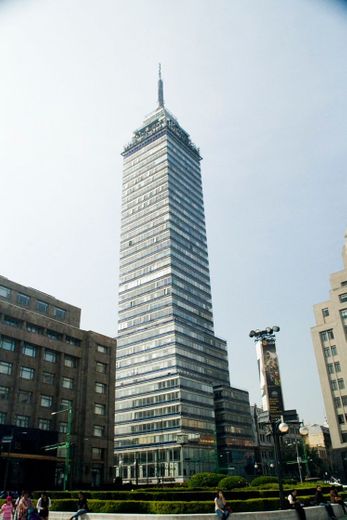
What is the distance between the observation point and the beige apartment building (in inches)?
2638

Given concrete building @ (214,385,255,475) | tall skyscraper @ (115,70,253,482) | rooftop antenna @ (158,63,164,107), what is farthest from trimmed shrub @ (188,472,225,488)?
rooftop antenna @ (158,63,164,107)

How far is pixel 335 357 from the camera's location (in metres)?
72.1

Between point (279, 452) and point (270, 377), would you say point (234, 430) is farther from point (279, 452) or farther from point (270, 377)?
point (279, 452)

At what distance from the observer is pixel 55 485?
48.3 meters

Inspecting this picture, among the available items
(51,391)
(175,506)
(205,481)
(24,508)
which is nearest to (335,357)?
(205,481)

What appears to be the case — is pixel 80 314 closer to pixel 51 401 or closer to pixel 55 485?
pixel 51 401

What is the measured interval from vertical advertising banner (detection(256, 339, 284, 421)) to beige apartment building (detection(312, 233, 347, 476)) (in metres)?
46.9

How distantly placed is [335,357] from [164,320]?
47.0m

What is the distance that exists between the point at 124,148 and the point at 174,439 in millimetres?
103392

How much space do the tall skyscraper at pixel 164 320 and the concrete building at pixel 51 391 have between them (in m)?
33.0

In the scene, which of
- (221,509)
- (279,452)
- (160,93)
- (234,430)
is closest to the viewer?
(221,509)

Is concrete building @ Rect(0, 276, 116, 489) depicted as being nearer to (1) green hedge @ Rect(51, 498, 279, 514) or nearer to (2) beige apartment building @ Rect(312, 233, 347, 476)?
(1) green hedge @ Rect(51, 498, 279, 514)

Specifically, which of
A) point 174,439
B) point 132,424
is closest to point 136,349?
point 132,424

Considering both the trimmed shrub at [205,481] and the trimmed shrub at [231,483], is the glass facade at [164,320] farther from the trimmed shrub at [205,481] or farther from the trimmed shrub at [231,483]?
the trimmed shrub at [231,483]
